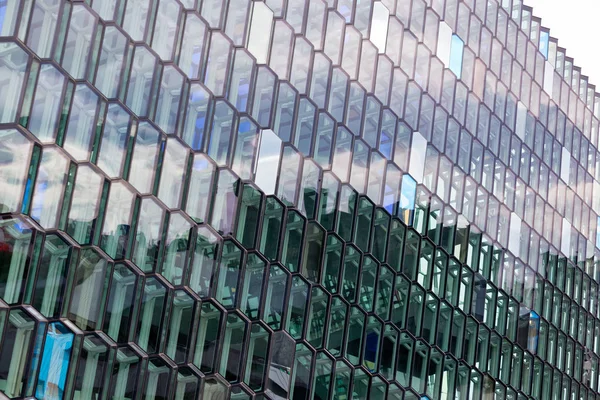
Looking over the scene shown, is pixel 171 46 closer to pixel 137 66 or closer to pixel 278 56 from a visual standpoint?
pixel 137 66

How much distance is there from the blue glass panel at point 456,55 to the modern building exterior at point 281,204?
78 mm

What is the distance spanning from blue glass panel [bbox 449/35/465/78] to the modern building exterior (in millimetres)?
78

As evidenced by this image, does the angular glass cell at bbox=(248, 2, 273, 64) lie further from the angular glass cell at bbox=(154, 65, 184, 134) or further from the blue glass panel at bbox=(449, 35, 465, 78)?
the blue glass panel at bbox=(449, 35, 465, 78)

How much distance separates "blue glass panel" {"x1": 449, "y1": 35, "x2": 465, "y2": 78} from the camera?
31.3 meters

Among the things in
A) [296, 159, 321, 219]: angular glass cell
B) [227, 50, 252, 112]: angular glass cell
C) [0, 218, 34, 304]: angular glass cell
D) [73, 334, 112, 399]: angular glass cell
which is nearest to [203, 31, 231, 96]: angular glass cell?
[227, 50, 252, 112]: angular glass cell

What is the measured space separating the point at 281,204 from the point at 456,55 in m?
10.4

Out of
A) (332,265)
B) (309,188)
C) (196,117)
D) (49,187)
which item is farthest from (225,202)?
(49,187)

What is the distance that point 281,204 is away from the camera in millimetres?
23812

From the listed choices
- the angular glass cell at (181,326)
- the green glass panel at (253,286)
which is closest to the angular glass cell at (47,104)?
the angular glass cell at (181,326)

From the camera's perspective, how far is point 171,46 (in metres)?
21.9

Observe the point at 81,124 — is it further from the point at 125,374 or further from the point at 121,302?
the point at 125,374

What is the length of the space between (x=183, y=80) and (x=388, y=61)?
8043 millimetres

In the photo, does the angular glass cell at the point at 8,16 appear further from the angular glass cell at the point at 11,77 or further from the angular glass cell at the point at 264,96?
the angular glass cell at the point at 264,96

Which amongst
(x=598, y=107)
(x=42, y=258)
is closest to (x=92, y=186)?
(x=42, y=258)
